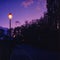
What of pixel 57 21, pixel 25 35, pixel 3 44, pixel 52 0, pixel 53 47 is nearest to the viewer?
pixel 3 44

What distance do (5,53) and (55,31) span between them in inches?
1419

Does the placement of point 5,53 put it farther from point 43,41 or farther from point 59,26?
point 43,41

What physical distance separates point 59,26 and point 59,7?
3531mm

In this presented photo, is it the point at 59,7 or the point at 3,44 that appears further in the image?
the point at 59,7

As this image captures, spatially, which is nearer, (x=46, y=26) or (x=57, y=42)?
(x=57, y=42)

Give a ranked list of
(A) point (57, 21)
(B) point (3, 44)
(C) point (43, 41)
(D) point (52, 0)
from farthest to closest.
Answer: (D) point (52, 0) < (C) point (43, 41) < (A) point (57, 21) < (B) point (3, 44)

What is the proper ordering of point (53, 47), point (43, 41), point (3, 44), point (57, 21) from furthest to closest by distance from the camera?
point (43, 41) → point (57, 21) → point (53, 47) → point (3, 44)

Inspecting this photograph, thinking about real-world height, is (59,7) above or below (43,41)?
above

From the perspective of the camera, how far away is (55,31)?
158ft

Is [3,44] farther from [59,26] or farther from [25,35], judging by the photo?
[25,35]

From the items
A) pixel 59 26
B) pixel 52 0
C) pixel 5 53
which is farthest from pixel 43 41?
pixel 5 53

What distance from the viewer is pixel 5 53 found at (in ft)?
41.2

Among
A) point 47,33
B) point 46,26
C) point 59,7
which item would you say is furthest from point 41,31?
point 59,7

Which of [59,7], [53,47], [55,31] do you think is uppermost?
[59,7]
